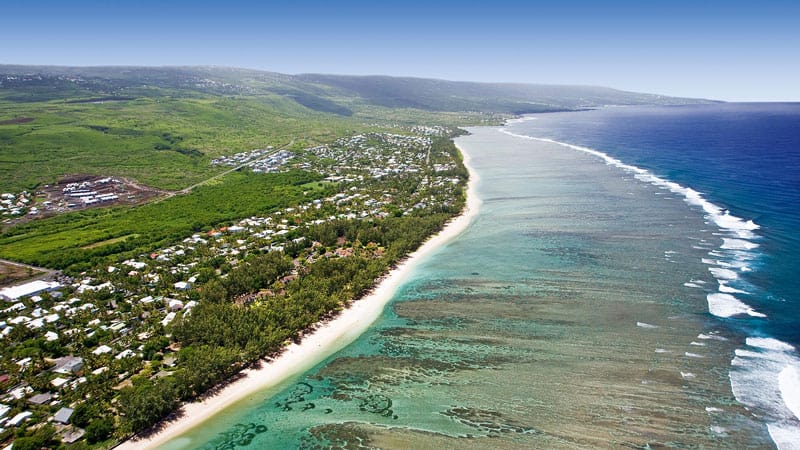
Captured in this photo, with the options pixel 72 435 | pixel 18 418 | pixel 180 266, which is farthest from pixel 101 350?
pixel 180 266

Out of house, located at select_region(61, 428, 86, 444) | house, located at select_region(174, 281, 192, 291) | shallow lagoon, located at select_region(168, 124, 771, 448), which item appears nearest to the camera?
house, located at select_region(61, 428, 86, 444)

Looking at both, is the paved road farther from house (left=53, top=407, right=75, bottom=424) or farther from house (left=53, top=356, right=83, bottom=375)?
house (left=53, top=407, right=75, bottom=424)

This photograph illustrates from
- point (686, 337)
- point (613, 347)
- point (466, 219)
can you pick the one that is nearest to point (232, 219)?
point (466, 219)

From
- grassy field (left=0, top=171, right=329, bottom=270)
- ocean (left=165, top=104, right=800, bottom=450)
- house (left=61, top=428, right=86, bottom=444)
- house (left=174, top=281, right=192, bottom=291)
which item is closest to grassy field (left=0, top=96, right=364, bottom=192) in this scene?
grassy field (left=0, top=171, right=329, bottom=270)

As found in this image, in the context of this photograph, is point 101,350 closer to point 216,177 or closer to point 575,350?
point 575,350

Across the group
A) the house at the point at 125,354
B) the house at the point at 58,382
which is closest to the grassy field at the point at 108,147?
the house at the point at 125,354

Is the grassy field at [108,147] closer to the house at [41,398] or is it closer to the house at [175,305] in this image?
the house at [175,305]
